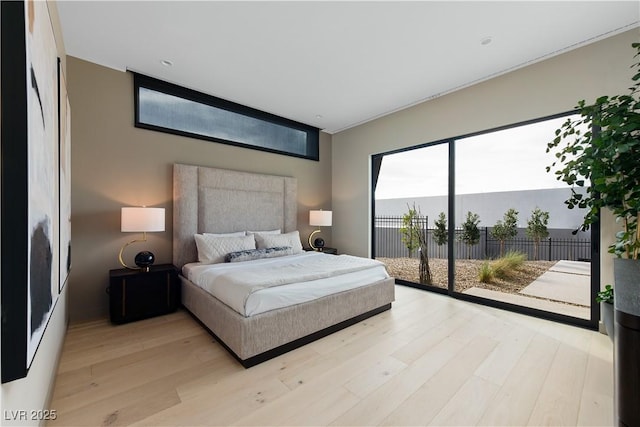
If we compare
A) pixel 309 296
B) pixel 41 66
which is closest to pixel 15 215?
pixel 41 66

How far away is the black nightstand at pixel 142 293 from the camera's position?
2654mm

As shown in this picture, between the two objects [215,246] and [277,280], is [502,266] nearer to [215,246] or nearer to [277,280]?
[277,280]

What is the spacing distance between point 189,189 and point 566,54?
4632 millimetres

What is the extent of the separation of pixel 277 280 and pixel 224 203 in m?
1.96

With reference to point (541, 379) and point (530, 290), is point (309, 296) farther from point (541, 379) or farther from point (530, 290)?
point (530, 290)

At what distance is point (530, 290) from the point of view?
3.19 metres

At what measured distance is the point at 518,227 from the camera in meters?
3.20

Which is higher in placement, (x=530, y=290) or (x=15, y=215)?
(x=15, y=215)

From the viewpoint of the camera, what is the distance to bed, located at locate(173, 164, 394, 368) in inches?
82.2

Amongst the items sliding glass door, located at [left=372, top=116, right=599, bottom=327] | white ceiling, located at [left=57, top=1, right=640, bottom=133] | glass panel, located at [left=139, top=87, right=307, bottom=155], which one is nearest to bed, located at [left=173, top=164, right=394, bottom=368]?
glass panel, located at [left=139, top=87, right=307, bottom=155]

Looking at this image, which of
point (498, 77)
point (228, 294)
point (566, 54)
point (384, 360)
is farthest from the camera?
point (498, 77)

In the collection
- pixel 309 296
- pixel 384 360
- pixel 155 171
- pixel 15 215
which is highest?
pixel 155 171

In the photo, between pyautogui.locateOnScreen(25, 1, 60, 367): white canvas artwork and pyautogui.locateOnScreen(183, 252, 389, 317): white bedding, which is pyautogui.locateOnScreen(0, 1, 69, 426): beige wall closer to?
pyautogui.locateOnScreen(25, 1, 60, 367): white canvas artwork

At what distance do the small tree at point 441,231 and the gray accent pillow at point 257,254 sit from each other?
2219 mm
